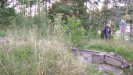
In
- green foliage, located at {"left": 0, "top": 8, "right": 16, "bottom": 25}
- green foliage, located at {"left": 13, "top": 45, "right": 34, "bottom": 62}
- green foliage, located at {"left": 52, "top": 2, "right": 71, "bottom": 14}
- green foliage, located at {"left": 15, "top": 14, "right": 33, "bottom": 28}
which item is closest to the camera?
green foliage, located at {"left": 13, "top": 45, "right": 34, "bottom": 62}

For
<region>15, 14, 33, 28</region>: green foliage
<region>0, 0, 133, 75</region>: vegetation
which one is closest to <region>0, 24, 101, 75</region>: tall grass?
<region>0, 0, 133, 75</region>: vegetation

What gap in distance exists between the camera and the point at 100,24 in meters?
14.5

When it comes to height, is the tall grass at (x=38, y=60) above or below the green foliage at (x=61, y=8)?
below

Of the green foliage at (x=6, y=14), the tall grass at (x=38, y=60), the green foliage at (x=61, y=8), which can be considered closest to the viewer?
the tall grass at (x=38, y=60)

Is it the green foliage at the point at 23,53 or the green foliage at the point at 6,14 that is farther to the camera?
the green foliage at the point at 6,14

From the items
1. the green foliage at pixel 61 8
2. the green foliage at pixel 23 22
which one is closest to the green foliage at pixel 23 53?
the green foliage at pixel 23 22

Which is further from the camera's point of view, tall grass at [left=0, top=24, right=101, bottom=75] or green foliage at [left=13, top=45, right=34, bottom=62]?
green foliage at [left=13, top=45, right=34, bottom=62]

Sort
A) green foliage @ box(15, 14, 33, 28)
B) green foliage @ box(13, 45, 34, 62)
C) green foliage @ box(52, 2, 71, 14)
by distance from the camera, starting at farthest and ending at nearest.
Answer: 1. green foliage @ box(52, 2, 71, 14)
2. green foliage @ box(15, 14, 33, 28)
3. green foliage @ box(13, 45, 34, 62)

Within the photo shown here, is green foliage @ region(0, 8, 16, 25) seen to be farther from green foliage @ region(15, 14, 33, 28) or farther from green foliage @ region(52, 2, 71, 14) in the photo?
green foliage @ region(52, 2, 71, 14)

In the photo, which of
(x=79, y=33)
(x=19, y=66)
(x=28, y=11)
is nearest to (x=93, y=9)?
(x=28, y=11)

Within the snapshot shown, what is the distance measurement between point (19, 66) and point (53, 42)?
2.82 ft

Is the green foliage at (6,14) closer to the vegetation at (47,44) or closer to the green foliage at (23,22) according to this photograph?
the vegetation at (47,44)

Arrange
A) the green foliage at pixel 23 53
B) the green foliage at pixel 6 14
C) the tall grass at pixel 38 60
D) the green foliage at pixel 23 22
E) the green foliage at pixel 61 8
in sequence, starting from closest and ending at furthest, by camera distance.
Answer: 1. the tall grass at pixel 38 60
2. the green foliage at pixel 23 53
3. the green foliage at pixel 23 22
4. the green foliage at pixel 6 14
5. the green foliage at pixel 61 8

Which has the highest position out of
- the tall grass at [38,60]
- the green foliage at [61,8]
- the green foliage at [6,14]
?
the green foliage at [61,8]
